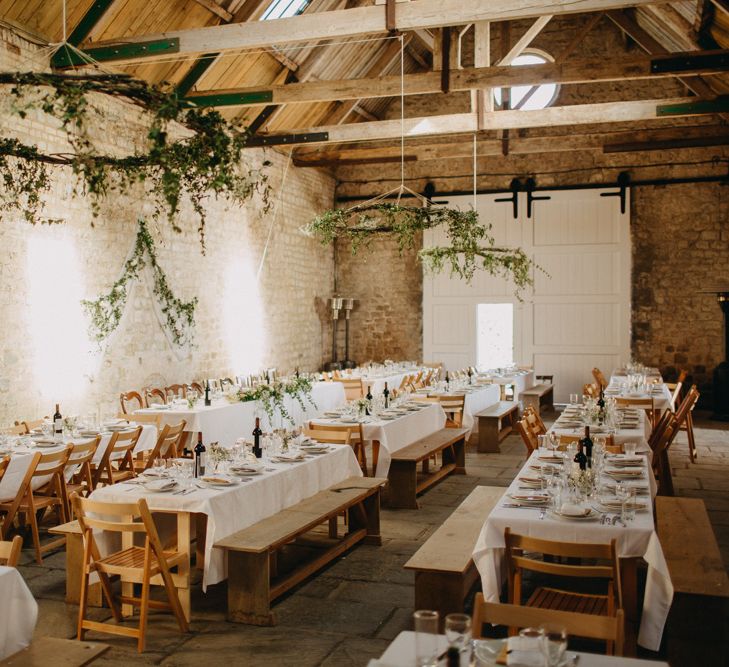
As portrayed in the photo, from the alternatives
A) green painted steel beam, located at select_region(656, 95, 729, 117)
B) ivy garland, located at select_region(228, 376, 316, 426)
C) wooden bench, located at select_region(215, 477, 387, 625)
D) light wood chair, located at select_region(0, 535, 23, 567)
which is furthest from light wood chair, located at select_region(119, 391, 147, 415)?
green painted steel beam, located at select_region(656, 95, 729, 117)

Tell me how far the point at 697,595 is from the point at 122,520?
3.14 meters

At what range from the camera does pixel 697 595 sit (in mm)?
3682

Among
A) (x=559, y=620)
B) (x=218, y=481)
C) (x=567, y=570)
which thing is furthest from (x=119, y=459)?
(x=559, y=620)

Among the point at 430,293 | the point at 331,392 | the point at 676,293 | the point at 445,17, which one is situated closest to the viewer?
the point at 445,17

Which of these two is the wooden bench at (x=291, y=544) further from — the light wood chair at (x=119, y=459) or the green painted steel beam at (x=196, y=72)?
the green painted steel beam at (x=196, y=72)

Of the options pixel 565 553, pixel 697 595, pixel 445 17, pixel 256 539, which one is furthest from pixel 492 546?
pixel 445 17

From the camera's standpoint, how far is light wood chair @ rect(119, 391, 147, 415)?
998cm

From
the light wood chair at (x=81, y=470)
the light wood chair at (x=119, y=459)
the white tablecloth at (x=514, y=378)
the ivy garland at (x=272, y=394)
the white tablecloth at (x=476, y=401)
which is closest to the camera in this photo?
the light wood chair at (x=81, y=470)

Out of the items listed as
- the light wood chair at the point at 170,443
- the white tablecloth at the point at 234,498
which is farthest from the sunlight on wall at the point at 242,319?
the white tablecloth at the point at 234,498

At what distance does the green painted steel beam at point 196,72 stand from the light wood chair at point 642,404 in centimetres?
704

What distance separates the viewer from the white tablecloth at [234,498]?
4.63m

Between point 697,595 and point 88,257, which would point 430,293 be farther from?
point 697,595

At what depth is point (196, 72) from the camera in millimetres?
11133

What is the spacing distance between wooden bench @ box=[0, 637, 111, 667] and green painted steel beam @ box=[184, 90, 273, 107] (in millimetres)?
8502
